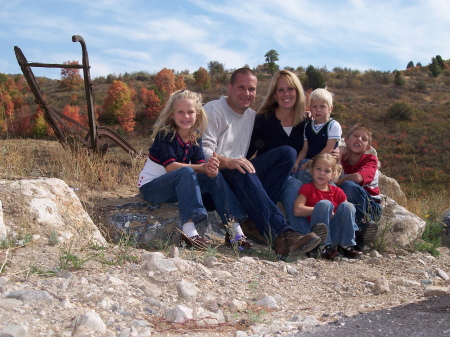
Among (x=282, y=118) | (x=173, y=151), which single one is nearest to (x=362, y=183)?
(x=282, y=118)

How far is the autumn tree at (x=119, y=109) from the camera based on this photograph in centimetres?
3659

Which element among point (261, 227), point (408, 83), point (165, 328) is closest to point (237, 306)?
point (165, 328)

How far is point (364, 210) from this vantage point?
4766 millimetres

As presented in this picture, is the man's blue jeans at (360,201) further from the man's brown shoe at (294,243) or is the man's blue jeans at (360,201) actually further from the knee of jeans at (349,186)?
the man's brown shoe at (294,243)

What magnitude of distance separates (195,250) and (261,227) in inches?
24.8

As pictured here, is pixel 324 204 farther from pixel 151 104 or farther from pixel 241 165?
pixel 151 104

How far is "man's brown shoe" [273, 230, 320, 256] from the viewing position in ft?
13.1

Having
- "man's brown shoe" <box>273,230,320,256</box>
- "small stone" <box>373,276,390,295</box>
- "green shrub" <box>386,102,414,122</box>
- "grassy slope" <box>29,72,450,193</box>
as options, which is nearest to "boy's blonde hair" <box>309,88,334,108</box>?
"man's brown shoe" <box>273,230,320,256</box>

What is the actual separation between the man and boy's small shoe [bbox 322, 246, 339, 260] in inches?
17.1

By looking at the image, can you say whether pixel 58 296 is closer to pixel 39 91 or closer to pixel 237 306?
pixel 237 306

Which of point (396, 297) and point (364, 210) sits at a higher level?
point (364, 210)

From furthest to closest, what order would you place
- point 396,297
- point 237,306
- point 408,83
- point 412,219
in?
1. point 408,83
2. point 412,219
3. point 396,297
4. point 237,306

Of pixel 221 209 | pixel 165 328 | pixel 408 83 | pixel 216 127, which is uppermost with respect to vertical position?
pixel 408 83

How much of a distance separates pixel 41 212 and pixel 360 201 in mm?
2870
